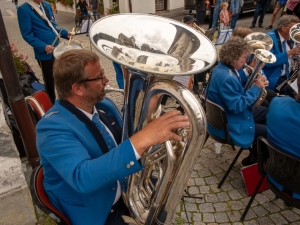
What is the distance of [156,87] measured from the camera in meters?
1.10

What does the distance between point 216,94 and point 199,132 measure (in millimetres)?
1600

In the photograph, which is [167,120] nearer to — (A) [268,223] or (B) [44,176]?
(B) [44,176]

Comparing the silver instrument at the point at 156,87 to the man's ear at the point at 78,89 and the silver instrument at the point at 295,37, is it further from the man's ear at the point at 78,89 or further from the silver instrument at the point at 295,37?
the silver instrument at the point at 295,37

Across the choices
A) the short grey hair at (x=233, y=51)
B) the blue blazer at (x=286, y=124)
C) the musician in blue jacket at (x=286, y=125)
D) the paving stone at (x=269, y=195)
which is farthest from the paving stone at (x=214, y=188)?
the short grey hair at (x=233, y=51)

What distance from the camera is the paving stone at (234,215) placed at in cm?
232

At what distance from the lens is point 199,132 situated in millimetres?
1051

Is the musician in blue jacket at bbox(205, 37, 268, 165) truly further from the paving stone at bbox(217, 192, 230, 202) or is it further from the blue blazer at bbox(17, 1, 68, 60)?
the blue blazer at bbox(17, 1, 68, 60)

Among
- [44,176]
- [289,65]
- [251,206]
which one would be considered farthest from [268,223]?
[289,65]

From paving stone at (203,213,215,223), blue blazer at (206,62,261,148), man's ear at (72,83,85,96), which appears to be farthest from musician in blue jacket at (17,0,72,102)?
paving stone at (203,213,215,223)

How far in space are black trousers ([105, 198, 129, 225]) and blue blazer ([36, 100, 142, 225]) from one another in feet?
0.36

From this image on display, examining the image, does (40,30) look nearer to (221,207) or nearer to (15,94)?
(15,94)

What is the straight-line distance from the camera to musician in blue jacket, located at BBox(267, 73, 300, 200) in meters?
1.80

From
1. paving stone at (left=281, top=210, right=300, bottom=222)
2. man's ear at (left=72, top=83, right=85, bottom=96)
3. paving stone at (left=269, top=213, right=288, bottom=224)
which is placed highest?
man's ear at (left=72, top=83, right=85, bottom=96)

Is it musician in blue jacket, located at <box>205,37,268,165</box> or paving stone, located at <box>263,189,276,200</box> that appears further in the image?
paving stone, located at <box>263,189,276,200</box>
